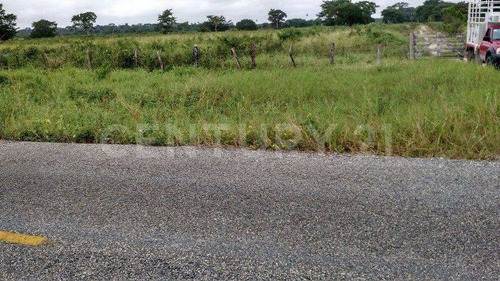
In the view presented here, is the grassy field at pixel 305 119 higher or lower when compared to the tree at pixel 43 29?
lower

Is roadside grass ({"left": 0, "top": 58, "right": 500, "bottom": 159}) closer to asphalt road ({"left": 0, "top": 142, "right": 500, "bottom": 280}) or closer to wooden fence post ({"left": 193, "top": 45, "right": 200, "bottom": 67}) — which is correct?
asphalt road ({"left": 0, "top": 142, "right": 500, "bottom": 280})

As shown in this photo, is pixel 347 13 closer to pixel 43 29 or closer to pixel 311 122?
pixel 43 29

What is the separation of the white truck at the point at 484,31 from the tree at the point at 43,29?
8235 cm

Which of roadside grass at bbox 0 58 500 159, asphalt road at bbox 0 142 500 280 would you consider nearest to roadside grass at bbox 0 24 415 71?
roadside grass at bbox 0 58 500 159

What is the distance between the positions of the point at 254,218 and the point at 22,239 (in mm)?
1784

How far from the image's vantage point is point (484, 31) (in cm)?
1719

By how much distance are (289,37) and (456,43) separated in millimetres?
12501

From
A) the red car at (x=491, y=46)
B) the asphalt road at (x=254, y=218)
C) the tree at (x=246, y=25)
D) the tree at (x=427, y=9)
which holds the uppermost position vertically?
the tree at (x=427, y=9)

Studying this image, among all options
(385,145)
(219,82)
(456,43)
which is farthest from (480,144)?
(456,43)

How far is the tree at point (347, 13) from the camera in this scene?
3558 inches

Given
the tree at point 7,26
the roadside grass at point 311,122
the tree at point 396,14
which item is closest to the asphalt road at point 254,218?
the roadside grass at point 311,122

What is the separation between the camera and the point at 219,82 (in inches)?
465

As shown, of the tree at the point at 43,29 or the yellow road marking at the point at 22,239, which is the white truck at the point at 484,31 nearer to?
the yellow road marking at the point at 22,239

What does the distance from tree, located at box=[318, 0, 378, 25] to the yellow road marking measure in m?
92.5
